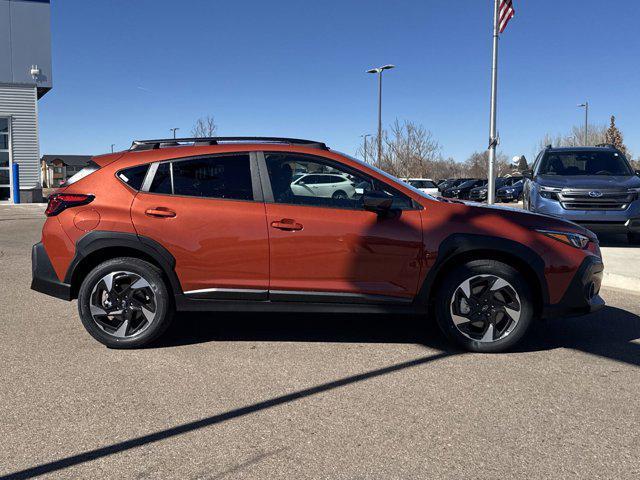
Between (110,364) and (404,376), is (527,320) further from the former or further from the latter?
(110,364)

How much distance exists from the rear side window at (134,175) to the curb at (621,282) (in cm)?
599

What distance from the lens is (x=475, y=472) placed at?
2828mm

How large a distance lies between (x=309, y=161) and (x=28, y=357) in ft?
8.92

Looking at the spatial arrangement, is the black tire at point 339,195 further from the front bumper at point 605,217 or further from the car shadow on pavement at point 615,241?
the car shadow on pavement at point 615,241

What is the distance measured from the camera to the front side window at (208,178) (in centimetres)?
473

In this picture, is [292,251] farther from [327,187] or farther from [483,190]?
[483,190]

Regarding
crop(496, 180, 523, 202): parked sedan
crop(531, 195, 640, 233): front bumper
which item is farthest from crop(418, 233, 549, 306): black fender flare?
crop(496, 180, 523, 202): parked sedan

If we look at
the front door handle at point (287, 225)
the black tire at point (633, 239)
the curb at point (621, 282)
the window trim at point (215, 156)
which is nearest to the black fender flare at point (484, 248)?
the front door handle at point (287, 225)

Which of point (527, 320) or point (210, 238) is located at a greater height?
point (210, 238)

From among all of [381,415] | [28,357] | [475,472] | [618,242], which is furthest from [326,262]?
[618,242]

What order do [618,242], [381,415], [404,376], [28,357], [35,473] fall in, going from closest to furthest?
[35,473] < [381,415] < [404,376] < [28,357] < [618,242]

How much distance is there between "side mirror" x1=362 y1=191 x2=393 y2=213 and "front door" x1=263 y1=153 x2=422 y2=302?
6 centimetres

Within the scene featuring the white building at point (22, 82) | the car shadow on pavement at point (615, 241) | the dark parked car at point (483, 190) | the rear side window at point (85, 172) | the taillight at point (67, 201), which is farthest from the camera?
the dark parked car at point (483, 190)

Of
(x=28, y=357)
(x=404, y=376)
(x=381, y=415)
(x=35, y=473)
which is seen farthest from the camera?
(x=28, y=357)
